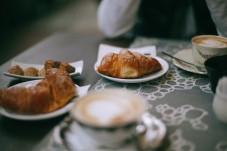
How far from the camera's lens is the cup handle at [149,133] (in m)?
0.57

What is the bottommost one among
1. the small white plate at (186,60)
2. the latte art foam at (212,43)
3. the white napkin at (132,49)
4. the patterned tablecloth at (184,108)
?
the patterned tablecloth at (184,108)

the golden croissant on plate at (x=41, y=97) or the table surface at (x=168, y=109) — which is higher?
the golden croissant on plate at (x=41, y=97)

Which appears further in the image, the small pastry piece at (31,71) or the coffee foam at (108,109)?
the small pastry piece at (31,71)

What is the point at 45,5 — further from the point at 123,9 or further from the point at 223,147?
the point at 223,147

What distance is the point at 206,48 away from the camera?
0.89 meters

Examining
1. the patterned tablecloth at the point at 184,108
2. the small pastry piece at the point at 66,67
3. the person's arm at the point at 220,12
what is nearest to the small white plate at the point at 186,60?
the patterned tablecloth at the point at 184,108

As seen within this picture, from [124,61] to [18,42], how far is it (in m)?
2.54

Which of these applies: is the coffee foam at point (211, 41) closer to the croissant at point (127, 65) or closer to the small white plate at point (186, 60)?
the small white plate at point (186, 60)

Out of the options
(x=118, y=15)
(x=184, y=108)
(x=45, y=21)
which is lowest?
(x=45, y=21)

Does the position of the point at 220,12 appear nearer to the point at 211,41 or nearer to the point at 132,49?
the point at 211,41

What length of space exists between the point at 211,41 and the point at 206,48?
11 centimetres

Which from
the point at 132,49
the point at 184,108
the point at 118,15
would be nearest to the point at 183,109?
the point at 184,108

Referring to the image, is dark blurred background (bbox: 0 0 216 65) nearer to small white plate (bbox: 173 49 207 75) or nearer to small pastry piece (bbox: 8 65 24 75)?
small white plate (bbox: 173 49 207 75)

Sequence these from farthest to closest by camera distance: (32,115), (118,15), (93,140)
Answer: (118,15), (32,115), (93,140)
